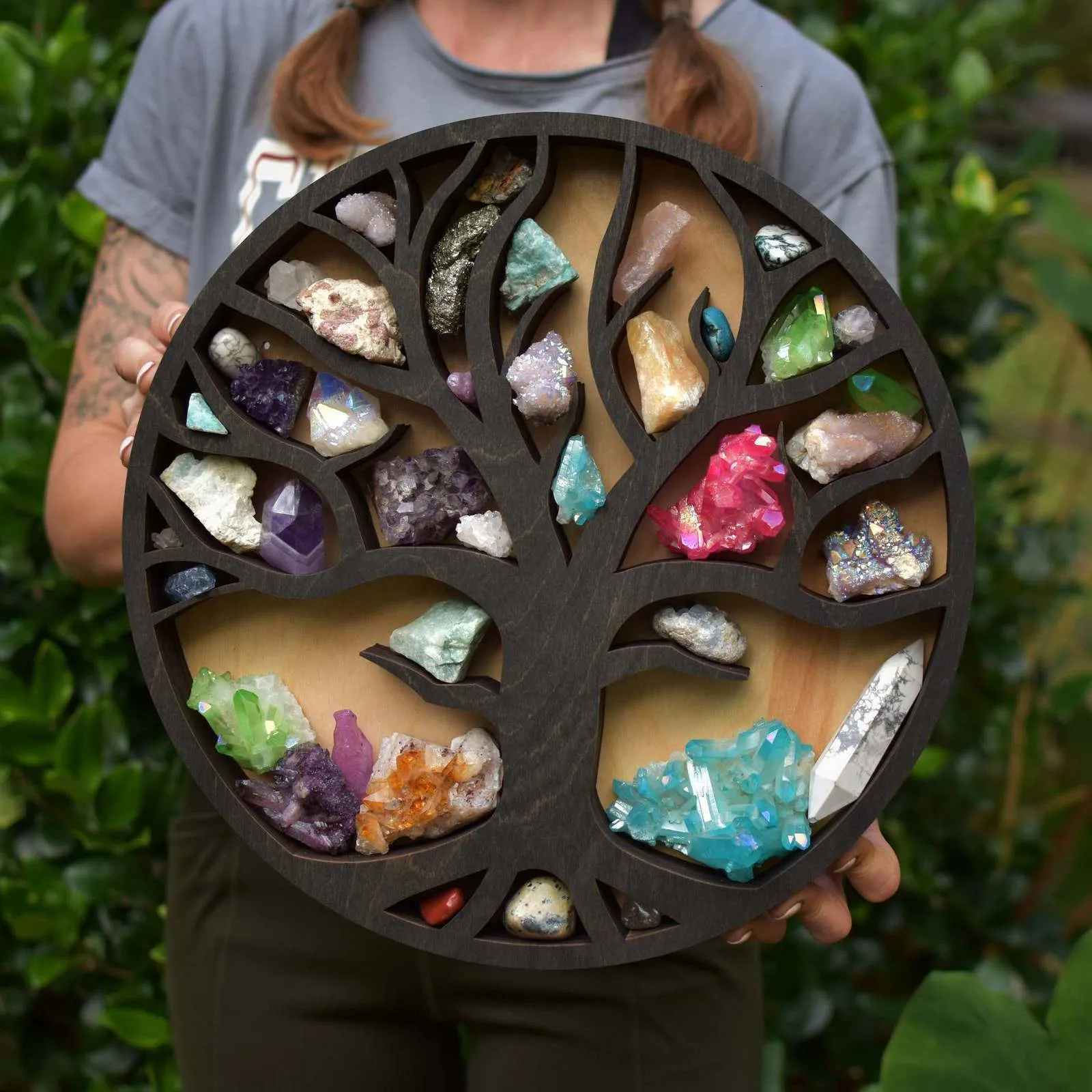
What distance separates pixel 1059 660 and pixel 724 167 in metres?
1.28

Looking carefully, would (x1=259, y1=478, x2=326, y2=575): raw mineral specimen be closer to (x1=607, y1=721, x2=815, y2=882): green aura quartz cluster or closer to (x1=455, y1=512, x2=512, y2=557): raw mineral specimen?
(x1=455, y1=512, x2=512, y2=557): raw mineral specimen

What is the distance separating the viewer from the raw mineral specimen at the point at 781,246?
0.61 meters

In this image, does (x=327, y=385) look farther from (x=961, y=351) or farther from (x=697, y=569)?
(x=961, y=351)

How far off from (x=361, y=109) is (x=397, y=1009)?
26.2 inches

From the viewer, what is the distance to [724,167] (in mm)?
610

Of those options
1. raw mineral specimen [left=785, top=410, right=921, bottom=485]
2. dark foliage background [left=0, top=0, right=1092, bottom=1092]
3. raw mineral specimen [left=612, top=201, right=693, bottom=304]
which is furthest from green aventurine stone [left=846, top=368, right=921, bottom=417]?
dark foliage background [left=0, top=0, right=1092, bottom=1092]

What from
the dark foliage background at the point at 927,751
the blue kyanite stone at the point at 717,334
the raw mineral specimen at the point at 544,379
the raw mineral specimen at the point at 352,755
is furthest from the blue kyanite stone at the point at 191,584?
the dark foliage background at the point at 927,751

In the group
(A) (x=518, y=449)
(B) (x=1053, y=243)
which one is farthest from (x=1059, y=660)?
(B) (x=1053, y=243)

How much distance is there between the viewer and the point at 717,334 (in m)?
0.63

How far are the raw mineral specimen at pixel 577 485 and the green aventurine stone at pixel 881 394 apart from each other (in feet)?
0.50

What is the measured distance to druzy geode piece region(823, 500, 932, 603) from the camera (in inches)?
24.4

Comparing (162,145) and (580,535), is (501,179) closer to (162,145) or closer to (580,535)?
(580,535)

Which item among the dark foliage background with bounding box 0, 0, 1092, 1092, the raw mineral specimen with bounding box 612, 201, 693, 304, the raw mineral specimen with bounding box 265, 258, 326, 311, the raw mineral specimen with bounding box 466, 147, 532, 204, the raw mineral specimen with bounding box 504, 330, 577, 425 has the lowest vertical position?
the dark foliage background with bounding box 0, 0, 1092, 1092

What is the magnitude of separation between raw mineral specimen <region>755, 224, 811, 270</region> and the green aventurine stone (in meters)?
0.07
